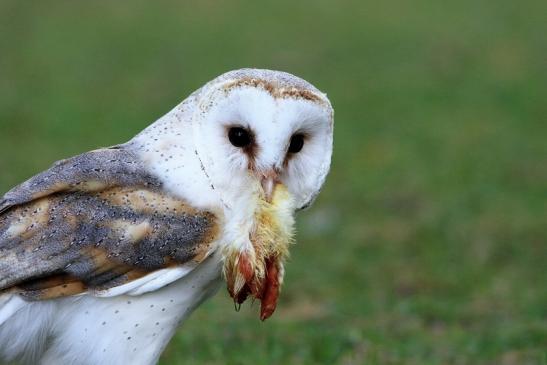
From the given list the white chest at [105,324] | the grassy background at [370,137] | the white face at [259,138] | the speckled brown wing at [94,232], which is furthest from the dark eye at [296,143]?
the grassy background at [370,137]

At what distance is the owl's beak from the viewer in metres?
4.48

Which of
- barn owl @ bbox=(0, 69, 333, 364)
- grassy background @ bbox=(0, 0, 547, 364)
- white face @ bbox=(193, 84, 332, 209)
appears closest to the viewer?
white face @ bbox=(193, 84, 332, 209)

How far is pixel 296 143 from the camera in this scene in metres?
4.56

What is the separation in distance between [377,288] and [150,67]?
7959 mm

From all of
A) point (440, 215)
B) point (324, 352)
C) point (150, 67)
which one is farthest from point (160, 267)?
point (150, 67)

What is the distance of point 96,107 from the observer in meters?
13.3

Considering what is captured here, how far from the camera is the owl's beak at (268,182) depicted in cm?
448

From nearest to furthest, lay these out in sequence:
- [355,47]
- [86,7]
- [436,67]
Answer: [436,67]
[355,47]
[86,7]

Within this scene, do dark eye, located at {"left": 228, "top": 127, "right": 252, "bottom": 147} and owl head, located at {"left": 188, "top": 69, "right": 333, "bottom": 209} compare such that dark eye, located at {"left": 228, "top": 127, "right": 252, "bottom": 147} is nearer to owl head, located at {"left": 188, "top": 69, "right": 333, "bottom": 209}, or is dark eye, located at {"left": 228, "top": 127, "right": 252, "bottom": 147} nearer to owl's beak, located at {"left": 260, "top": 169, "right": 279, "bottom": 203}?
owl head, located at {"left": 188, "top": 69, "right": 333, "bottom": 209}

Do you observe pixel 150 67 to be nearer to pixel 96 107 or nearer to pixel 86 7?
pixel 96 107

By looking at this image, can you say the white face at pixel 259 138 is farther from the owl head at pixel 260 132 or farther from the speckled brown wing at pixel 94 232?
the speckled brown wing at pixel 94 232

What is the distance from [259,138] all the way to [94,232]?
75 centimetres

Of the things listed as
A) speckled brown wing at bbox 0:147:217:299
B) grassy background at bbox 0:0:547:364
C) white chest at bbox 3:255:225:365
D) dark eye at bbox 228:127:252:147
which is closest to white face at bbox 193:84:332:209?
dark eye at bbox 228:127:252:147

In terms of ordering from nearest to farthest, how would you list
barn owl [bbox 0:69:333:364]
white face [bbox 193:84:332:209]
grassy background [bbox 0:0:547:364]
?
white face [bbox 193:84:332:209] → barn owl [bbox 0:69:333:364] → grassy background [bbox 0:0:547:364]
